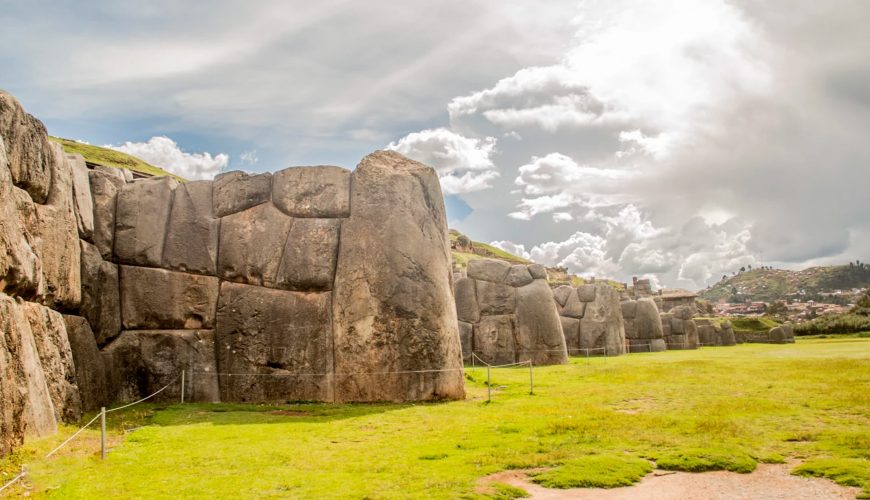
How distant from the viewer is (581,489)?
30.5ft

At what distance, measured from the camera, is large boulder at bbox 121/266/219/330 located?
1856 centimetres

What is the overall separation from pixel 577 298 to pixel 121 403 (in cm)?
2980

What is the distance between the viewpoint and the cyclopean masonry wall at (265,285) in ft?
59.4

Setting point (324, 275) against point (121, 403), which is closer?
point (121, 403)

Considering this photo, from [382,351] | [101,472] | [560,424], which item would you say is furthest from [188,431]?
[560,424]

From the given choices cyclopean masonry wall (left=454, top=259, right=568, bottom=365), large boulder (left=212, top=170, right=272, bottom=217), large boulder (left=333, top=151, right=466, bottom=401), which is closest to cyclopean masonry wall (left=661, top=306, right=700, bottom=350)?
cyclopean masonry wall (left=454, top=259, right=568, bottom=365)

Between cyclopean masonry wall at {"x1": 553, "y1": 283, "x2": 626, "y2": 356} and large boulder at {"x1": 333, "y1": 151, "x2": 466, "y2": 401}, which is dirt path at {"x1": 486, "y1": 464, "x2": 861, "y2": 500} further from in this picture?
cyclopean masonry wall at {"x1": 553, "y1": 283, "x2": 626, "y2": 356}

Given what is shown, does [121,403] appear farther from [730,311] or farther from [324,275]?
[730,311]

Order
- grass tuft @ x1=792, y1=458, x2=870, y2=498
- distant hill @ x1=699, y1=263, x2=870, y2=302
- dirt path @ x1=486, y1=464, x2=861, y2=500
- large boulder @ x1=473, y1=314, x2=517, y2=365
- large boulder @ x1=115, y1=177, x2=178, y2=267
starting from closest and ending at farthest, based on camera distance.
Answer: dirt path @ x1=486, y1=464, x2=861, y2=500 → grass tuft @ x1=792, y1=458, x2=870, y2=498 → large boulder @ x1=115, y1=177, x2=178, y2=267 → large boulder @ x1=473, y1=314, x2=517, y2=365 → distant hill @ x1=699, y1=263, x2=870, y2=302

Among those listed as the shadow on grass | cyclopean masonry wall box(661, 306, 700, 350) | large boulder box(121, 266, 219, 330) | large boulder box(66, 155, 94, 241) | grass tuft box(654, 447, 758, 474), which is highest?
large boulder box(66, 155, 94, 241)

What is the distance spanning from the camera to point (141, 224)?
1900 cm

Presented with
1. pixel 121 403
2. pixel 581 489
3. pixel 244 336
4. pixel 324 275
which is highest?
pixel 324 275

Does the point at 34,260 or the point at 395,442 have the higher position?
the point at 34,260

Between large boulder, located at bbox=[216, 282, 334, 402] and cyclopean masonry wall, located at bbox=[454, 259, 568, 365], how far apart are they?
44.4 feet
